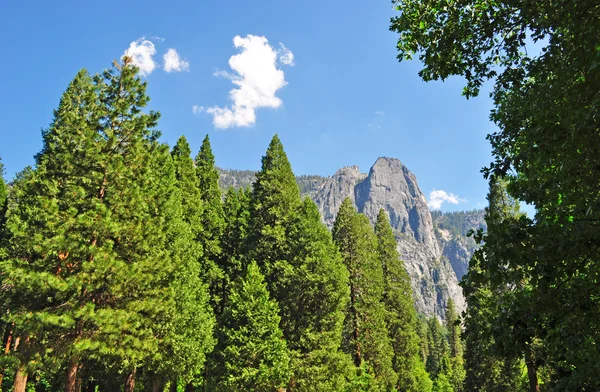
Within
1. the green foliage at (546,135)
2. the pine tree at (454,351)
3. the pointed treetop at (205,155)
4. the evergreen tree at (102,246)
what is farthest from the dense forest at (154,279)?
the pine tree at (454,351)

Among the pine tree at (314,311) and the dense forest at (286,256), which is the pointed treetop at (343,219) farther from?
the pine tree at (314,311)

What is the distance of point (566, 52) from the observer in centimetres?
457

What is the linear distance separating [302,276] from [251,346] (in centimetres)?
462

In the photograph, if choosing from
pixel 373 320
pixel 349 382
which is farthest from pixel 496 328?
pixel 373 320

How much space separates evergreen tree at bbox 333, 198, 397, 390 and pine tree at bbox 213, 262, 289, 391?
9915 millimetres

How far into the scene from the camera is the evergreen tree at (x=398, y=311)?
29.9m

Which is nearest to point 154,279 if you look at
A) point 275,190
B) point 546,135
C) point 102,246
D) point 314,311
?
point 102,246

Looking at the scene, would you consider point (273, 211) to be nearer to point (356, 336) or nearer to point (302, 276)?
point (302, 276)

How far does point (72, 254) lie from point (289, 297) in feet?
34.6

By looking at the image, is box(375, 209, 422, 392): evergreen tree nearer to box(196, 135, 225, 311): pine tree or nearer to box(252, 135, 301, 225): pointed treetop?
box(252, 135, 301, 225): pointed treetop

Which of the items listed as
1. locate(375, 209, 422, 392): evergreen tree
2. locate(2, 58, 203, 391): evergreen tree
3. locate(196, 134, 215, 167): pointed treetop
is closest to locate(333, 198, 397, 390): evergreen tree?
locate(375, 209, 422, 392): evergreen tree

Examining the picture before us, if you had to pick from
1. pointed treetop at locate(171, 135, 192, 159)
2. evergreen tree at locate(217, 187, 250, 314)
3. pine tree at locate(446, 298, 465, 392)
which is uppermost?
pointed treetop at locate(171, 135, 192, 159)

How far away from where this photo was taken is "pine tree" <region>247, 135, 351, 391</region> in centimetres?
1844

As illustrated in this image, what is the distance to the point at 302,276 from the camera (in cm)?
1953
